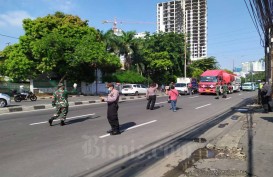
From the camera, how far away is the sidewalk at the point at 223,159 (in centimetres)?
595

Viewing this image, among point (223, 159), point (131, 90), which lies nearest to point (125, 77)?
point (131, 90)

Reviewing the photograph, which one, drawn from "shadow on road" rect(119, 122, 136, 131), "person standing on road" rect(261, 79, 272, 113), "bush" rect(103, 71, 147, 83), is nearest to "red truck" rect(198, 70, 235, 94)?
"bush" rect(103, 71, 147, 83)

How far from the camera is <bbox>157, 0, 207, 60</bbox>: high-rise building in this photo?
227 ft

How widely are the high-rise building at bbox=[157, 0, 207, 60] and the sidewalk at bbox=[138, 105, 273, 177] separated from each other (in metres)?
57.5

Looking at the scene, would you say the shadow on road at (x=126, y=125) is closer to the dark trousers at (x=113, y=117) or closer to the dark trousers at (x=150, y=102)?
the dark trousers at (x=113, y=117)

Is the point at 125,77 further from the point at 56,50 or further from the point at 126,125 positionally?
the point at 126,125

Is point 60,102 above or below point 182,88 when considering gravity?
below

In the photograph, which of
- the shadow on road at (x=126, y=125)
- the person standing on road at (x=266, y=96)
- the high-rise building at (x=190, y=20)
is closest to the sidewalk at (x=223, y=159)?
the shadow on road at (x=126, y=125)

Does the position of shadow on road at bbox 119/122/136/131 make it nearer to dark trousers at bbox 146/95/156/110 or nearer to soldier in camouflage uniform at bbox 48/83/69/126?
soldier in camouflage uniform at bbox 48/83/69/126

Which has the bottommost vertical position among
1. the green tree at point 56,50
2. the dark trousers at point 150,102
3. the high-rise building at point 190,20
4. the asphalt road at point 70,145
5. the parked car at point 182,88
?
the asphalt road at point 70,145

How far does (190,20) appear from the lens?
73375mm

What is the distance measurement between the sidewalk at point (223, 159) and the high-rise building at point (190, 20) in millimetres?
57480

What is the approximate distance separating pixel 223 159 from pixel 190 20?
69.5 meters

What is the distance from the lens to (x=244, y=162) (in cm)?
659
